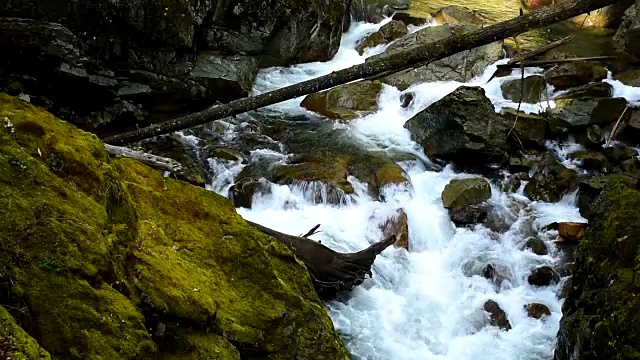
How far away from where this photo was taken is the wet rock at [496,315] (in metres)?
7.68

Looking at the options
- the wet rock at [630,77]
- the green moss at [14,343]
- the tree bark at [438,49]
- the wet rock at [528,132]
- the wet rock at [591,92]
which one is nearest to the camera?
the green moss at [14,343]

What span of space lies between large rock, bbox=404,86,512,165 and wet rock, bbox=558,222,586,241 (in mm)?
2312

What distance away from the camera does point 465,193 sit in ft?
33.8

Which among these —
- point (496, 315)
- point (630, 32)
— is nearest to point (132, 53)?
point (496, 315)

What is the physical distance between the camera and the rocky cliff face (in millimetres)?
10297

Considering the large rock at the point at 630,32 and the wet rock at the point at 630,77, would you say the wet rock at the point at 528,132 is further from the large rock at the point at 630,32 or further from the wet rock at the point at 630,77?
the large rock at the point at 630,32

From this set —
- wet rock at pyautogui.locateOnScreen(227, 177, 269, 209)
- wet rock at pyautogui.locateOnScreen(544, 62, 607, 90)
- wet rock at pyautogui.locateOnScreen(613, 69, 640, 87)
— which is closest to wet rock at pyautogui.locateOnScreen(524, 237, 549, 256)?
wet rock at pyautogui.locateOnScreen(227, 177, 269, 209)

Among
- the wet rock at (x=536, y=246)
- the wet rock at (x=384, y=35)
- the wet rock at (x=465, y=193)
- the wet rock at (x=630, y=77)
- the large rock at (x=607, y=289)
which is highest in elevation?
the large rock at (x=607, y=289)

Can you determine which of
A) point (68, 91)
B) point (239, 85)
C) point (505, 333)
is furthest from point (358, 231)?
point (68, 91)

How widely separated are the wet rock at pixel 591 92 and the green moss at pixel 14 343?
43.0ft

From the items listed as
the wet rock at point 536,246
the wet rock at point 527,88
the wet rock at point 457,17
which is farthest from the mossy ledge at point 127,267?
the wet rock at point 457,17

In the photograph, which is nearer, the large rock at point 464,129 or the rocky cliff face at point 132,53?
the rocky cliff face at point 132,53

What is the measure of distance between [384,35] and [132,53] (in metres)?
9.22

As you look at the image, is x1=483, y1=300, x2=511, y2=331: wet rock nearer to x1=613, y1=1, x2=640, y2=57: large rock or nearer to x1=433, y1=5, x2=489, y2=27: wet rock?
x1=613, y1=1, x2=640, y2=57: large rock
